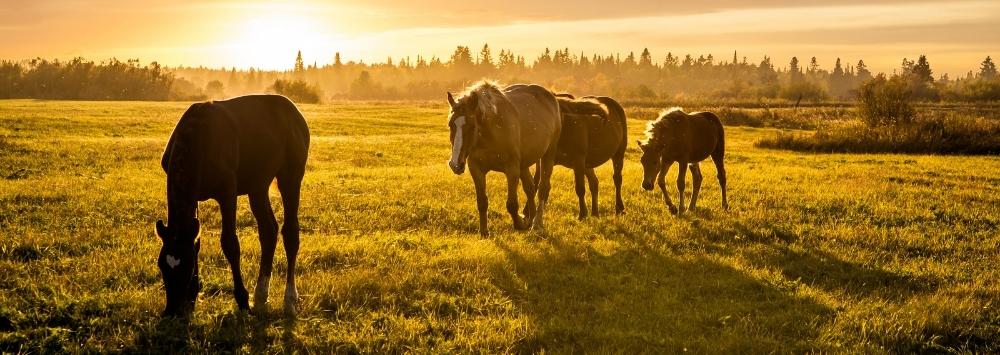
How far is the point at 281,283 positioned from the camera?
7.70 m

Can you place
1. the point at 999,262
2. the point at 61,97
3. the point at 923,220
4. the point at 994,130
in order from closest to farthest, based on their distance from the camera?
the point at 999,262
the point at 923,220
the point at 994,130
the point at 61,97

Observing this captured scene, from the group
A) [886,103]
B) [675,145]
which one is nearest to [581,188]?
[675,145]

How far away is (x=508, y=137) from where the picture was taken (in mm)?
10258

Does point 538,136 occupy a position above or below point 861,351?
above

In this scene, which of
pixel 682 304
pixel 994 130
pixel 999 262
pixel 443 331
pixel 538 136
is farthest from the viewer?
pixel 994 130

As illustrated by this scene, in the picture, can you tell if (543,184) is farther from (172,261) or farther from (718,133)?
(172,261)

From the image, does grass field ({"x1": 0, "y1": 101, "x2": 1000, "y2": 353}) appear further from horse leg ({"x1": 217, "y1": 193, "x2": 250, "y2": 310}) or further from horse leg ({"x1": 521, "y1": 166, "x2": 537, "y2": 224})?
horse leg ({"x1": 521, "y1": 166, "x2": 537, "y2": 224})

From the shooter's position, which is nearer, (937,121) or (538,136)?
(538,136)

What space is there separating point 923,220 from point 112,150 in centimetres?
2375

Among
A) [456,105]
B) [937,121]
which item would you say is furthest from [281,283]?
[937,121]

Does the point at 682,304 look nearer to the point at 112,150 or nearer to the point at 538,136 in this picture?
the point at 538,136

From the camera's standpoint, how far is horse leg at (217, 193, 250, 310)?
19.4 feet

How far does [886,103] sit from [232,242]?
116 ft

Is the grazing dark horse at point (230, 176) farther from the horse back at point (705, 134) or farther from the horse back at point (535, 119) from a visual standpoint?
the horse back at point (705, 134)
